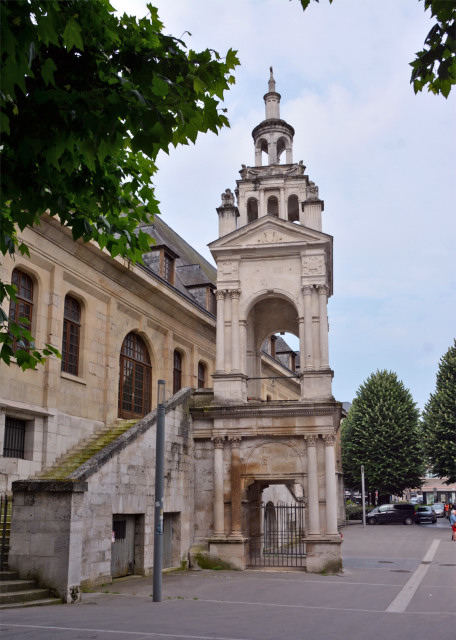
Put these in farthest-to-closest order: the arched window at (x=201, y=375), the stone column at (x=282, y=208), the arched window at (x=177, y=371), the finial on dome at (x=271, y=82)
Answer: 1. the arched window at (x=201, y=375)
2. the arched window at (x=177, y=371)
3. the finial on dome at (x=271, y=82)
4. the stone column at (x=282, y=208)

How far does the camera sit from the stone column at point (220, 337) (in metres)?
21.1

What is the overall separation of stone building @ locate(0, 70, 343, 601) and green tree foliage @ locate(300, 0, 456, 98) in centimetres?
1048

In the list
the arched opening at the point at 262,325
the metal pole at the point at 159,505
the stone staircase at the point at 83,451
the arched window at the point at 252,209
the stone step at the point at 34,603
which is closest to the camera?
the stone step at the point at 34,603

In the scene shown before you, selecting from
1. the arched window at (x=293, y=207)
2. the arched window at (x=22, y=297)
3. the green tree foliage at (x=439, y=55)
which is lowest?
the green tree foliage at (x=439, y=55)

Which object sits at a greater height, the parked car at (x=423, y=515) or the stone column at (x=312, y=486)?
the stone column at (x=312, y=486)

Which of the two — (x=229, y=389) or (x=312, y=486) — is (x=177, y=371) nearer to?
(x=229, y=389)

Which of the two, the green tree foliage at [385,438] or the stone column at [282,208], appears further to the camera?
the green tree foliage at [385,438]

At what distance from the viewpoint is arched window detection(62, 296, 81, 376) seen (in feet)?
67.3

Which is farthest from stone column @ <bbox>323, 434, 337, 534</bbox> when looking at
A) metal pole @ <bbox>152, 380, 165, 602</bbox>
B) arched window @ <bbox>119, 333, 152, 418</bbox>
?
arched window @ <bbox>119, 333, 152, 418</bbox>

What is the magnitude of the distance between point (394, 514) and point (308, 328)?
1306 inches

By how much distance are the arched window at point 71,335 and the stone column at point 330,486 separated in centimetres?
→ 800

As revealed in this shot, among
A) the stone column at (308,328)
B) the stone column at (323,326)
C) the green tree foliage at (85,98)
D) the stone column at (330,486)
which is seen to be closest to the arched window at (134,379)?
the stone column at (308,328)

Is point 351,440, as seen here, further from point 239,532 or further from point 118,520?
point 118,520

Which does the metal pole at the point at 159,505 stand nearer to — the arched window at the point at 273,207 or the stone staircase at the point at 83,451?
the stone staircase at the point at 83,451
